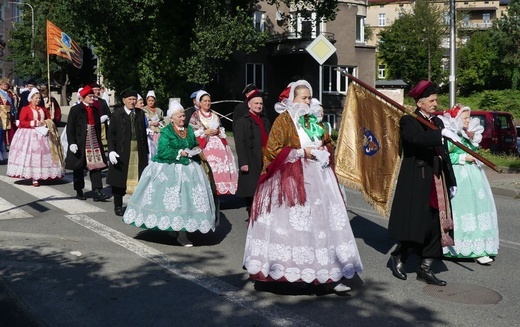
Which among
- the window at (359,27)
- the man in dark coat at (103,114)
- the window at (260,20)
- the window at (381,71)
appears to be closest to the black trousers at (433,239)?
the man in dark coat at (103,114)

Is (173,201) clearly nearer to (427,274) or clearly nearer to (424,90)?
(427,274)

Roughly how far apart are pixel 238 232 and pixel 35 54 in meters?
48.7

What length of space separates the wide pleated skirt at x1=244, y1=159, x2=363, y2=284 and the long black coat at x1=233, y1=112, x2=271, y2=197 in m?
3.45

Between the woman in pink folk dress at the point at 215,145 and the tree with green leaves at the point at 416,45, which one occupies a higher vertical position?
the tree with green leaves at the point at 416,45

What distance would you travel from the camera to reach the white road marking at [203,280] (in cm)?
541

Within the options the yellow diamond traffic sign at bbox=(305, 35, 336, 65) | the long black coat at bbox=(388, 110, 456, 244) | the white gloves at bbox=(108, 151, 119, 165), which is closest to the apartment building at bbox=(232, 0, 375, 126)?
the yellow diamond traffic sign at bbox=(305, 35, 336, 65)

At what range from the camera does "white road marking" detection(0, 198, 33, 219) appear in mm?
9987

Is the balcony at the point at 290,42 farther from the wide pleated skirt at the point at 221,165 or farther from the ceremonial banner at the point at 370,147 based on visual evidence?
the ceremonial banner at the point at 370,147

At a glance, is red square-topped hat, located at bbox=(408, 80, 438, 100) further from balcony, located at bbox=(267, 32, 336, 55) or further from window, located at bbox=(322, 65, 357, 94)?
window, located at bbox=(322, 65, 357, 94)

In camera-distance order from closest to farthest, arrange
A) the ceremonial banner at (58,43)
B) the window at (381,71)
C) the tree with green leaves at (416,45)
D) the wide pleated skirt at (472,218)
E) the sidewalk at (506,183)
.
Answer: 1. the wide pleated skirt at (472,218)
2. the sidewalk at (506,183)
3. the ceremonial banner at (58,43)
4. the tree with green leaves at (416,45)
5. the window at (381,71)

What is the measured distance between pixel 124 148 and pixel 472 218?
16.5 feet

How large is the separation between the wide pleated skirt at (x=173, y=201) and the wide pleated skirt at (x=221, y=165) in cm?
256

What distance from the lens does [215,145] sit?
10.9m

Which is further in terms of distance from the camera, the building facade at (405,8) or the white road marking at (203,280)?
the building facade at (405,8)
